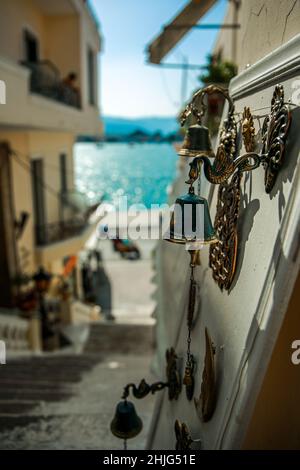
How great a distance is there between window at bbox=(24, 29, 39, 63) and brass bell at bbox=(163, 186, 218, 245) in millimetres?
10422

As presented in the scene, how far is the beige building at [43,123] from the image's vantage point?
9.06 meters

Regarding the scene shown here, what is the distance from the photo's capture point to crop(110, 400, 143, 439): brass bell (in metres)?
2.94

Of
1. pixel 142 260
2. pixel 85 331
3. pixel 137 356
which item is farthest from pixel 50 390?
pixel 142 260

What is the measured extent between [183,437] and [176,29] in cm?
429

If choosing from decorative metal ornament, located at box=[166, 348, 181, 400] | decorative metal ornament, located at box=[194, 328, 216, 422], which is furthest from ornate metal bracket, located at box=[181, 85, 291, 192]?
decorative metal ornament, located at box=[166, 348, 181, 400]

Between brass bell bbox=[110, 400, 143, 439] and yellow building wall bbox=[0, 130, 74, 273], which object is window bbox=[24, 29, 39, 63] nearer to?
yellow building wall bbox=[0, 130, 74, 273]

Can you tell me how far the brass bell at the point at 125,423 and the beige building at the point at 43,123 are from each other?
17.9 ft

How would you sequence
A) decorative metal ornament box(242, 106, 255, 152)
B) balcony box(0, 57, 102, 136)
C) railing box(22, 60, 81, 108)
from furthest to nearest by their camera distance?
1. railing box(22, 60, 81, 108)
2. balcony box(0, 57, 102, 136)
3. decorative metal ornament box(242, 106, 255, 152)

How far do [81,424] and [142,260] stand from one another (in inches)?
843

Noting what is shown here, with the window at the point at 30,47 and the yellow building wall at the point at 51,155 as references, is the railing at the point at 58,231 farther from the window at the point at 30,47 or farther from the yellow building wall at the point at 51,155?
the window at the point at 30,47

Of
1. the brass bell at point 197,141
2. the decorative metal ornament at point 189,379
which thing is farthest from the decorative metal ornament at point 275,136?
the decorative metal ornament at point 189,379

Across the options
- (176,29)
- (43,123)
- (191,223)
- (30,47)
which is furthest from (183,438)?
(30,47)

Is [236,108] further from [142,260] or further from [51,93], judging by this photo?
[142,260]

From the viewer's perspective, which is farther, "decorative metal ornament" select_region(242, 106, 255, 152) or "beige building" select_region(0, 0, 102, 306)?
"beige building" select_region(0, 0, 102, 306)
